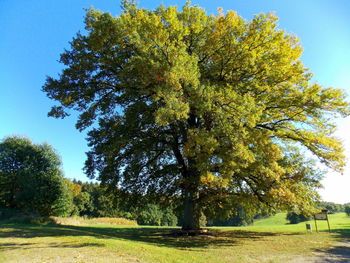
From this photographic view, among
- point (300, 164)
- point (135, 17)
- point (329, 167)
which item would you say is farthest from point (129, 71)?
point (329, 167)

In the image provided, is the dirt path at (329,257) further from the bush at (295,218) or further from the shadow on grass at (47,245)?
the bush at (295,218)

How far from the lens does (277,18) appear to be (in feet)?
42.5

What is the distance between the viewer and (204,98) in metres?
11.4

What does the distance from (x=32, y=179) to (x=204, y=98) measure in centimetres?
2466

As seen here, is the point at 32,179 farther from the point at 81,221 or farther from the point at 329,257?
the point at 329,257

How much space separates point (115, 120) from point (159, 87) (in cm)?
577

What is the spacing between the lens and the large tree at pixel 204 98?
37.0 feet

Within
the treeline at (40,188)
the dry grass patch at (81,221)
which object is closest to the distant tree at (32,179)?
the treeline at (40,188)

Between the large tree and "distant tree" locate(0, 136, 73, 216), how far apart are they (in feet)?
48.1

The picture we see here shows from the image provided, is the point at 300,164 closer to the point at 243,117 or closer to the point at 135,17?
the point at 243,117

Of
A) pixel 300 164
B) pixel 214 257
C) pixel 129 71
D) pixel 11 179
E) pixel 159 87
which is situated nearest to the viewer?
pixel 214 257

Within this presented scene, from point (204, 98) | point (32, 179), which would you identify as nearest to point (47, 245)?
point (204, 98)

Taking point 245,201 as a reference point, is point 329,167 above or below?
above

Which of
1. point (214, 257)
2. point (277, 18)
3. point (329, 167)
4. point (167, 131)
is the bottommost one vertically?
point (214, 257)
